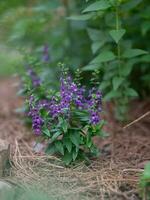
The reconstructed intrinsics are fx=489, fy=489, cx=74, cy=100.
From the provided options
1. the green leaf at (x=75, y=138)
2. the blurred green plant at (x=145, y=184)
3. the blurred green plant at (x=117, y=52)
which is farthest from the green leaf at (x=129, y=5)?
the blurred green plant at (x=145, y=184)

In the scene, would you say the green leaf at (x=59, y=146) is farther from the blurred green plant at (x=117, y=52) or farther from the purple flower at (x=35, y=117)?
the blurred green plant at (x=117, y=52)

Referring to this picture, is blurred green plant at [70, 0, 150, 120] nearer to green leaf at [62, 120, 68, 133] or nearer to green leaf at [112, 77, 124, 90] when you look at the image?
green leaf at [112, 77, 124, 90]

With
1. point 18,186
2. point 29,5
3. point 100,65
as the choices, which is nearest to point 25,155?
point 18,186

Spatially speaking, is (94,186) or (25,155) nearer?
(94,186)

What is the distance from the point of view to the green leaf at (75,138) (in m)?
2.41

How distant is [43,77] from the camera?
3.33 m

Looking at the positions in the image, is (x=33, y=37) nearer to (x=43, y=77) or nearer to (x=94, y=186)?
(x=43, y=77)

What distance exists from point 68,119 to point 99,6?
636 mm

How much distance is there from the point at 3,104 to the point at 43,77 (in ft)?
2.05

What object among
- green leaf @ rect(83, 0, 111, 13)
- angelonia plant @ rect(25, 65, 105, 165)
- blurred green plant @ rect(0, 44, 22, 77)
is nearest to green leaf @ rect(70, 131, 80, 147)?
angelonia plant @ rect(25, 65, 105, 165)

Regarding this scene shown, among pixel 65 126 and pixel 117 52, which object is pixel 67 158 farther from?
pixel 117 52

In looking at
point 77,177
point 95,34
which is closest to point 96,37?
point 95,34

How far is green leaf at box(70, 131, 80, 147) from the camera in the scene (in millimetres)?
2410

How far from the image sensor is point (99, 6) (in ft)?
8.52
